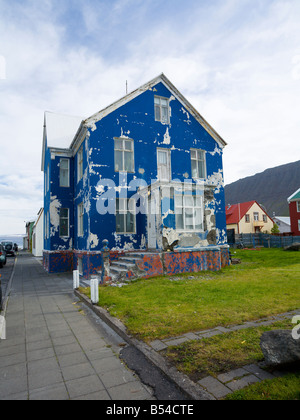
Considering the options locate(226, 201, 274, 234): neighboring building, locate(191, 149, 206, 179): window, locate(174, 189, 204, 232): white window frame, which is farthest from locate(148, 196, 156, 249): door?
locate(226, 201, 274, 234): neighboring building

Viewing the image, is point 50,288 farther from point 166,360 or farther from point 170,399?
point 170,399

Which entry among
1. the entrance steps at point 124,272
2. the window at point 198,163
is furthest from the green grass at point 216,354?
the window at point 198,163

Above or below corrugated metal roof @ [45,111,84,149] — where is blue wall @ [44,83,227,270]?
below

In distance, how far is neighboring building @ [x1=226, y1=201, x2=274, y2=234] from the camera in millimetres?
51500

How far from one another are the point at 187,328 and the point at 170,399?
7.38ft

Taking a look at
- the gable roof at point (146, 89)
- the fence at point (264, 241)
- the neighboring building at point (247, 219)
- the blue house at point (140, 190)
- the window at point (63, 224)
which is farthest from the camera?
the neighboring building at point (247, 219)

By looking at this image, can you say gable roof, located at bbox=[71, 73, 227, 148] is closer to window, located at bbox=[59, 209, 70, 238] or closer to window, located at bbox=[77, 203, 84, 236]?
window, located at bbox=[77, 203, 84, 236]

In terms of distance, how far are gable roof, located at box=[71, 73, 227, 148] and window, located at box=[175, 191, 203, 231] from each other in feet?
19.9

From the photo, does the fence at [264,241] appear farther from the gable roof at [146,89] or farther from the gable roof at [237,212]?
the gable roof at [146,89]

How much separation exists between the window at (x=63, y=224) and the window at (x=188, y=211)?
8694 mm

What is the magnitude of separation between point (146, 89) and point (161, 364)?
1507 cm

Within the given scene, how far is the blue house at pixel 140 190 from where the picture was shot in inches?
500
